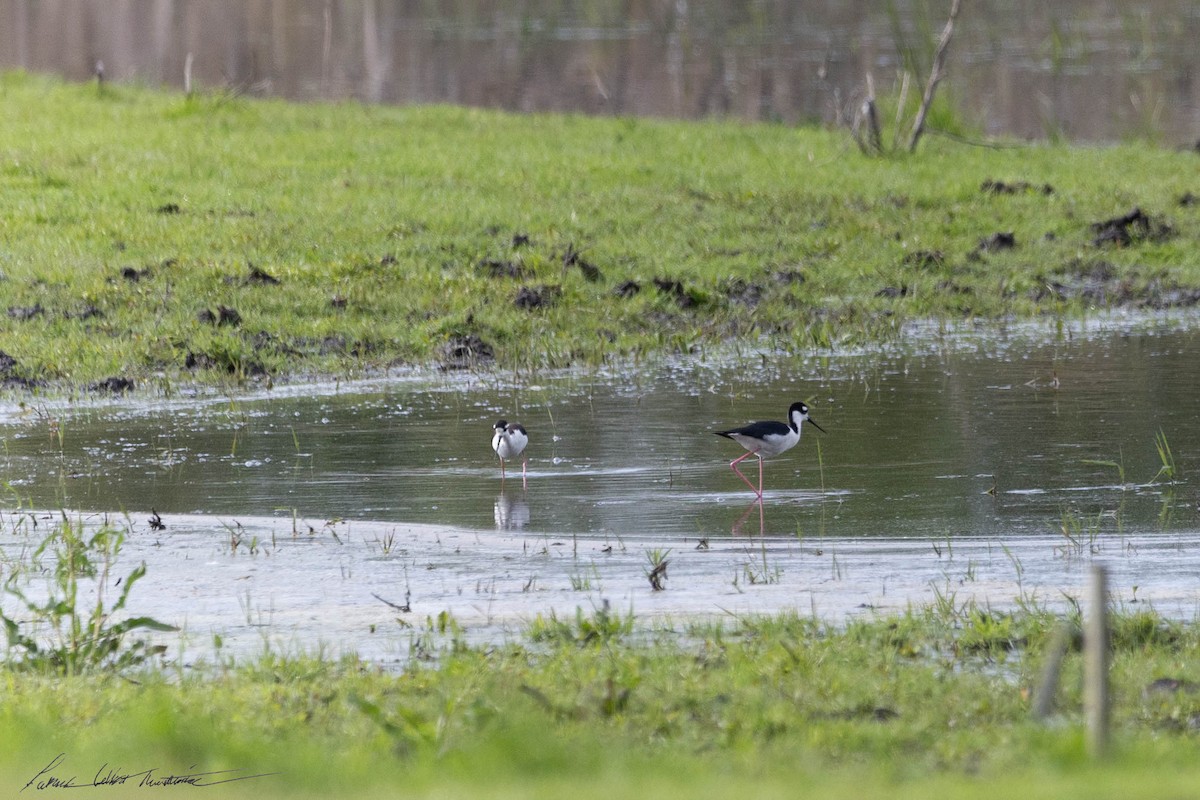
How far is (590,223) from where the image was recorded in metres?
18.3

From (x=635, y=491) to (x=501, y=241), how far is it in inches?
287

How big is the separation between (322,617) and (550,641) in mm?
1286

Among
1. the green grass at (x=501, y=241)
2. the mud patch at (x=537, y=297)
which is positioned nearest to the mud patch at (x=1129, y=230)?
the green grass at (x=501, y=241)

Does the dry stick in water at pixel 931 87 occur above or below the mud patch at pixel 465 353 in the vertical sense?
above

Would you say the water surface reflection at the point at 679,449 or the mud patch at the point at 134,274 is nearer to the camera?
the water surface reflection at the point at 679,449

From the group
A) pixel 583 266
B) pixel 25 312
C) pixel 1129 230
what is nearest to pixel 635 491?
pixel 583 266

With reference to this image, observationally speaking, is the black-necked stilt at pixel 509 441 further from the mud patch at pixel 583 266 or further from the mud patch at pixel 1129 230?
the mud patch at pixel 1129 230

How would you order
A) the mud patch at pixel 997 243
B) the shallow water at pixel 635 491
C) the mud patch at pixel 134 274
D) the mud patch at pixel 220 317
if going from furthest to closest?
the mud patch at pixel 997 243
the mud patch at pixel 134 274
the mud patch at pixel 220 317
the shallow water at pixel 635 491

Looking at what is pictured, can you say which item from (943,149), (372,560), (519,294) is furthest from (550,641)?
(943,149)

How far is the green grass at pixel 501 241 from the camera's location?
1499 centimetres

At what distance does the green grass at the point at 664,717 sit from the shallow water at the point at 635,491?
70cm

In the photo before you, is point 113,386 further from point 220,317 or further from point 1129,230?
point 1129,230

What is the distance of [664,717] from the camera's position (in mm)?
6094
